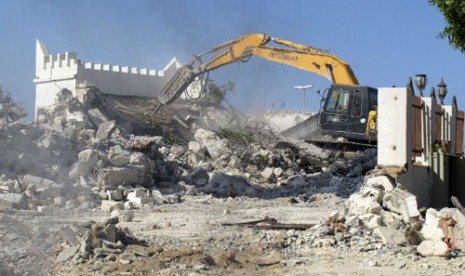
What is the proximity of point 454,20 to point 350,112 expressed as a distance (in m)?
12.7

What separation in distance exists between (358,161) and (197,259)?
15.9 metres

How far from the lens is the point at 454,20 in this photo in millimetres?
13930

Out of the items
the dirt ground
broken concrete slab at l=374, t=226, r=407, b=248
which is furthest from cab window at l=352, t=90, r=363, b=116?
broken concrete slab at l=374, t=226, r=407, b=248

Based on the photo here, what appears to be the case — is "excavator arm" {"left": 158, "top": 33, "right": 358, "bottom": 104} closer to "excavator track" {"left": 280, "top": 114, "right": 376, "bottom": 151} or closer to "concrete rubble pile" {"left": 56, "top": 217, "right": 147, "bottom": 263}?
"excavator track" {"left": 280, "top": 114, "right": 376, "bottom": 151}

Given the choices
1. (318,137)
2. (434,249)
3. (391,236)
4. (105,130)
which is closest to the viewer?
(434,249)

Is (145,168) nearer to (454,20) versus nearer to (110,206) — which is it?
(110,206)

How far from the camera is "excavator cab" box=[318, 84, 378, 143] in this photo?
26.3 meters

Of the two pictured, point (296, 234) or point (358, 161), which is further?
point (358, 161)

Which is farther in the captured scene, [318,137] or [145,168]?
[318,137]

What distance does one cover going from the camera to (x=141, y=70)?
135ft

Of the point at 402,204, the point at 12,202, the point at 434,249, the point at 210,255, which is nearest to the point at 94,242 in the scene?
the point at 210,255

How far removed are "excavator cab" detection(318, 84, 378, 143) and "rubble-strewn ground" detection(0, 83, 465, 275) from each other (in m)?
0.78

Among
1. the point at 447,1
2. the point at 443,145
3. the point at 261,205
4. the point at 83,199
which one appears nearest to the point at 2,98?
the point at 83,199

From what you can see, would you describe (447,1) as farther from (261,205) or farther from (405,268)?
(261,205)
